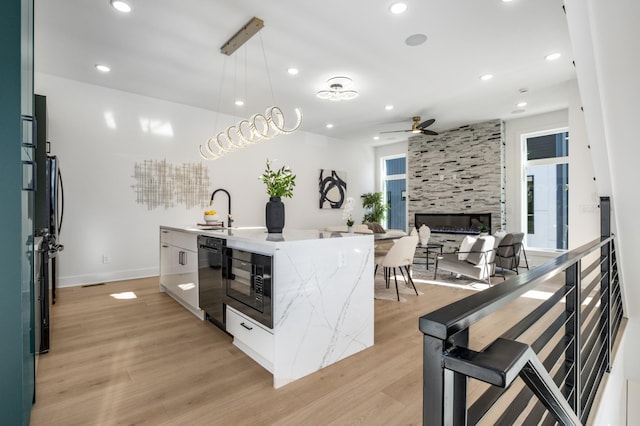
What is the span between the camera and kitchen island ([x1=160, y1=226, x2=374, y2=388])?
202 centimetres

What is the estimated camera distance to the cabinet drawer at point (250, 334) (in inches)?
81.9

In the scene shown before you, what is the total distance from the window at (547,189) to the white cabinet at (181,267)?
661cm

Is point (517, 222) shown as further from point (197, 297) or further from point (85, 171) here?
point (85, 171)

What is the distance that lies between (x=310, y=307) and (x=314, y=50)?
2.96 meters

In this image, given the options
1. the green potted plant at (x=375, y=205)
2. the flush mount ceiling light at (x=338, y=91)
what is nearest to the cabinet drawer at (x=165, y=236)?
the flush mount ceiling light at (x=338, y=91)

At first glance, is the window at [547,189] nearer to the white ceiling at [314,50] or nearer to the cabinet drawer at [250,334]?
the white ceiling at [314,50]

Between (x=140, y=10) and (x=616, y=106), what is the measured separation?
3.88 metres

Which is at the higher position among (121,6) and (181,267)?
(121,6)

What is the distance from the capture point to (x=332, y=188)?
8141mm

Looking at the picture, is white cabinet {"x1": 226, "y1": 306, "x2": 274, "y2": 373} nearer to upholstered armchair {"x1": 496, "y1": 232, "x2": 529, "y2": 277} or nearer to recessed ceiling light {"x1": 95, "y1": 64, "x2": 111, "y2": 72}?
recessed ceiling light {"x1": 95, "y1": 64, "x2": 111, "y2": 72}

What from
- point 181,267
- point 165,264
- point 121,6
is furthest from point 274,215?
point 121,6

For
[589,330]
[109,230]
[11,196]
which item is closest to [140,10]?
[11,196]

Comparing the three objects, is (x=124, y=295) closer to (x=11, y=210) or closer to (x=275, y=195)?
(x=275, y=195)

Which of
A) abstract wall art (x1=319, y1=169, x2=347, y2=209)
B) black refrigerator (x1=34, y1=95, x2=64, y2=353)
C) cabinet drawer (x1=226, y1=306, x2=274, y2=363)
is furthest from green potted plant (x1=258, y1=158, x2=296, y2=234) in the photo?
abstract wall art (x1=319, y1=169, x2=347, y2=209)
